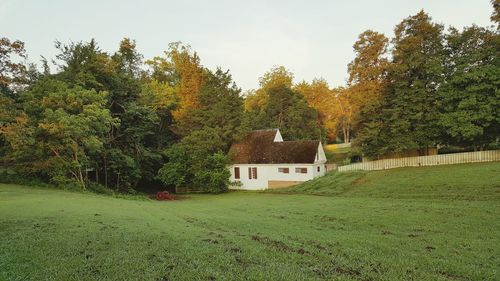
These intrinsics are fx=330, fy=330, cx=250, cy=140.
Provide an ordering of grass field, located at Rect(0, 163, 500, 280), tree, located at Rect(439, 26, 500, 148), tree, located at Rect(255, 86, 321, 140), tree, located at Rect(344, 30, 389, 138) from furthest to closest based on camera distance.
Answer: tree, located at Rect(255, 86, 321, 140) → tree, located at Rect(344, 30, 389, 138) → tree, located at Rect(439, 26, 500, 148) → grass field, located at Rect(0, 163, 500, 280)

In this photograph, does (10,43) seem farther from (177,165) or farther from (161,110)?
(161,110)

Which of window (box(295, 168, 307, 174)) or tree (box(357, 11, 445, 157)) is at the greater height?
tree (box(357, 11, 445, 157))

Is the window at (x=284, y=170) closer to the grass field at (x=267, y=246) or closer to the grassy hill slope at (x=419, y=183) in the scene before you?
the grassy hill slope at (x=419, y=183)

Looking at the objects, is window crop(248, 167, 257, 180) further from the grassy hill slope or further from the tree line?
the grassy hill slope

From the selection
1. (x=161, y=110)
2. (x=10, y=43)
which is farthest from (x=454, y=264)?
(x=161, y=110)

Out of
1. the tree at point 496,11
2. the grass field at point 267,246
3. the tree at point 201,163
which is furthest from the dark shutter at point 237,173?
the tree at point 496,11

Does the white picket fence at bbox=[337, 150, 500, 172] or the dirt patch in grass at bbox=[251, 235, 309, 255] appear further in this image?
the white picket fence at bbox=[337, 150, 500, 172]

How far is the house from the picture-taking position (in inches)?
1443

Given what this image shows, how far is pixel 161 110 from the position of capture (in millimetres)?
45906

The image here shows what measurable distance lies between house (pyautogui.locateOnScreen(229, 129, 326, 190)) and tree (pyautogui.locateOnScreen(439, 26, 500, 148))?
12.9 m

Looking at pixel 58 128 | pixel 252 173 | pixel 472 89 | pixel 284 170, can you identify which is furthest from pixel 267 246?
pixel 252 173

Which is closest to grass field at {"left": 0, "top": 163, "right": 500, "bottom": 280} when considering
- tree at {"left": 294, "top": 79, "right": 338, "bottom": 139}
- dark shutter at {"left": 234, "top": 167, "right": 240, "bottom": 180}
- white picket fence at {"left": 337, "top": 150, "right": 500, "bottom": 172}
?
white picket fence at {"left": 337, "top": 150, "right": 500, "bottom": 172}

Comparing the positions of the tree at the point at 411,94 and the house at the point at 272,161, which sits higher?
the tree at the point at 411,94

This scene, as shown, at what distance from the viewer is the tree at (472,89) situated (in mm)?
28266
